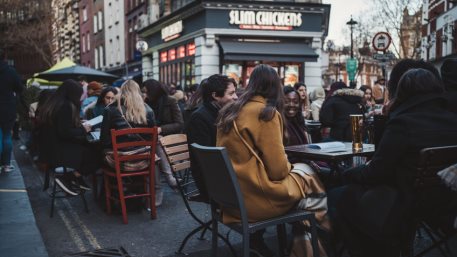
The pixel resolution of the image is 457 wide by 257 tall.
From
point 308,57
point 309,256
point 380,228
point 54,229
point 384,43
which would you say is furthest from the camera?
point 308,57

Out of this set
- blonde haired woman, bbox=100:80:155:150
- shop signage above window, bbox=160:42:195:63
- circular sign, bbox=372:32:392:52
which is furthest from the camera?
shop signage above window, bbox=160:42:195:63

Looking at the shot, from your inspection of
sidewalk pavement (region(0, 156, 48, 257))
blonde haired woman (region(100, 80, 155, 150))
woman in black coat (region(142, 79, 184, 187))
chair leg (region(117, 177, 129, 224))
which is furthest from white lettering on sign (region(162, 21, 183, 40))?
chair leg (region(117, 177, 129, 224))

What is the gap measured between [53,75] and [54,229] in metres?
11.1

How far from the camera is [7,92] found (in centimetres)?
954

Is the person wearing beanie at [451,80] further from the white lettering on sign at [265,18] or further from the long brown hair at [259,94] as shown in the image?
the white lettering on sign at [265,18]

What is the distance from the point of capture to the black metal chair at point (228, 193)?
3.63 meters

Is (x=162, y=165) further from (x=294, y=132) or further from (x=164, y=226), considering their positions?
(x=294, y=132)

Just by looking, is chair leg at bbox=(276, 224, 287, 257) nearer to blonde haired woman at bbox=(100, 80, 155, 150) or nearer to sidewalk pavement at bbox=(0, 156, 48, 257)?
sidewalk pavement at bbox=(0, 156, 48, 257)

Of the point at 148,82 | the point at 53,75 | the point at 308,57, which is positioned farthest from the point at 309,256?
the point at 308,57

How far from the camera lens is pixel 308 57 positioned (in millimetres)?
24219

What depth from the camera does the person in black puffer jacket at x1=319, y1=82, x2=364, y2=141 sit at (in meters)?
7.82

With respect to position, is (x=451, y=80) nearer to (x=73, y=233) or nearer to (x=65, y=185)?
(x=73, y=233)

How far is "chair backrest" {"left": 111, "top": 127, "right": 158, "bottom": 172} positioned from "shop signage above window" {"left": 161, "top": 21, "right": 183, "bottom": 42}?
20.7 metres

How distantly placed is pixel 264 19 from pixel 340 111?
57.0 feet
